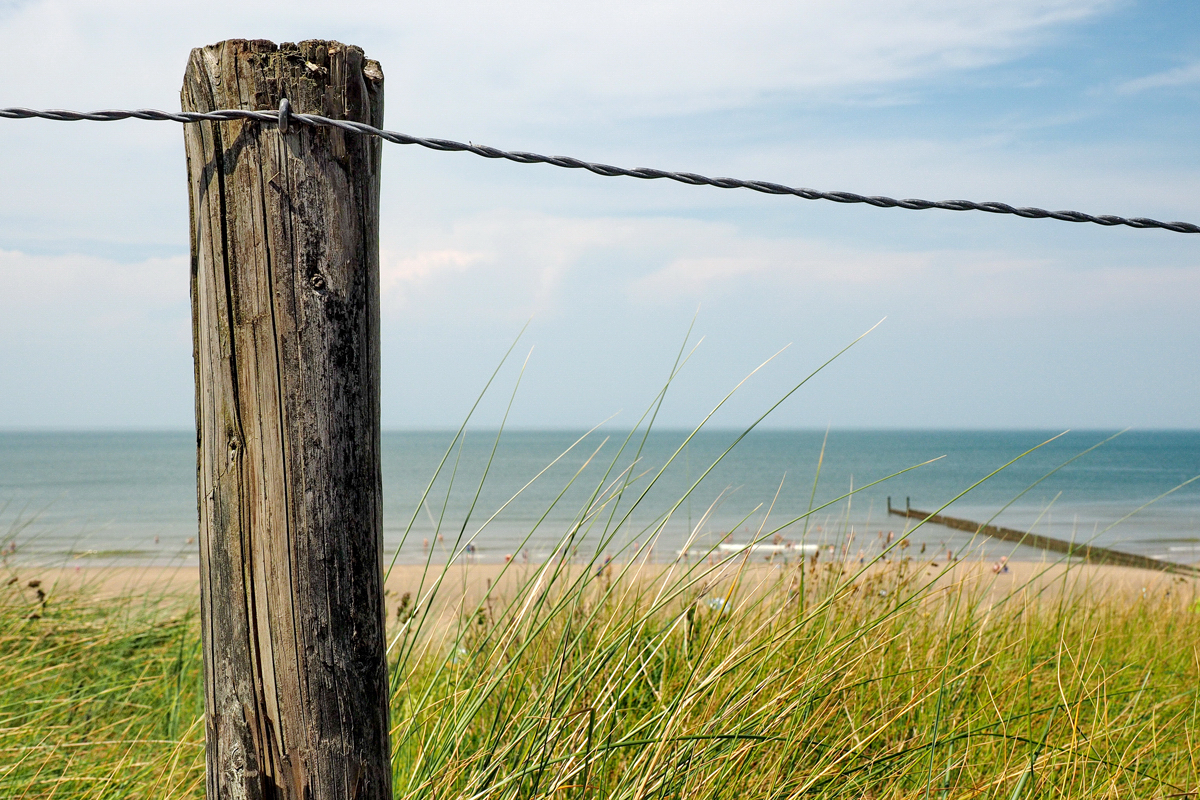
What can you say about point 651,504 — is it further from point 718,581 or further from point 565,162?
point 565,162

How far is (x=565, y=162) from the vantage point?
4.54ft

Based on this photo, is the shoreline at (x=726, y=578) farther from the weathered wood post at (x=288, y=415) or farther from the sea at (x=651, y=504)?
the weathered wood post at (x=288, y=415)

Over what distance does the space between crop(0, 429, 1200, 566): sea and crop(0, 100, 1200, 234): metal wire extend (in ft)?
1.49

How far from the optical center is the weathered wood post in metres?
1.20

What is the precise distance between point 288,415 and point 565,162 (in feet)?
1.99

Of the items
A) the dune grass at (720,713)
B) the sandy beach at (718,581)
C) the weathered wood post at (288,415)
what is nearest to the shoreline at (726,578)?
the sandy beach at (718,581)

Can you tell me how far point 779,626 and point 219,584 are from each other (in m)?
1.45

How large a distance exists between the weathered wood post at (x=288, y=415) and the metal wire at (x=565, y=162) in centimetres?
2

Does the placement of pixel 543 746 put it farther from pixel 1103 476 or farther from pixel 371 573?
pixel 1103 476

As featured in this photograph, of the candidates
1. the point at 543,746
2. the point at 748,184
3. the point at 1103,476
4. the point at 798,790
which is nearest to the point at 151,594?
the point at 543,746

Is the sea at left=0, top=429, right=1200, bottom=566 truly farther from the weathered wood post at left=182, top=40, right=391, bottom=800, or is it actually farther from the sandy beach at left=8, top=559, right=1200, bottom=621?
the weathered wood post at left=182, top=40, right=391, bottom=800

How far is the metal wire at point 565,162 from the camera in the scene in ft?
3.91

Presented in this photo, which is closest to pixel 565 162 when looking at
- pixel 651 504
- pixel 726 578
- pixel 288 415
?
pixel 288 415

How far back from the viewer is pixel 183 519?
23156 mm
